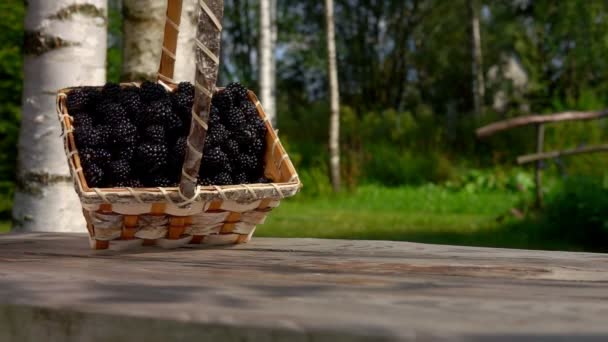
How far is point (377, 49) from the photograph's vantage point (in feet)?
86.7

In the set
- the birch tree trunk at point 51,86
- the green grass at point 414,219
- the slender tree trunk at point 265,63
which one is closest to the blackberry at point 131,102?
the birch tree trunk at point 51,86

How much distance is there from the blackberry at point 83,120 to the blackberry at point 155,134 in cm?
16

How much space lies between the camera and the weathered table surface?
89cm

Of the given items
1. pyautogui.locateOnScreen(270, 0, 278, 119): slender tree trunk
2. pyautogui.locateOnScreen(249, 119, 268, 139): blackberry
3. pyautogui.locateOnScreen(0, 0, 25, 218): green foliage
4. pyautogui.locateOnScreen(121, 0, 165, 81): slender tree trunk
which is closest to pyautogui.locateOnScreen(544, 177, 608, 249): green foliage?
pyautogui.locateOnScreen(121, 0, 165, 81): slender tree trunk

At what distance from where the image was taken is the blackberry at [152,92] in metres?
2.11

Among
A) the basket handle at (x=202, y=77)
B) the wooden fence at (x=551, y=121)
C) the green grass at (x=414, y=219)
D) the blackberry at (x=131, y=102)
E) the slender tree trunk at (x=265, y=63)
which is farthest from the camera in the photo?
the slender tree trunk at (x=265, y=63)

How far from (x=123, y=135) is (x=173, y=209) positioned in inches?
10.7

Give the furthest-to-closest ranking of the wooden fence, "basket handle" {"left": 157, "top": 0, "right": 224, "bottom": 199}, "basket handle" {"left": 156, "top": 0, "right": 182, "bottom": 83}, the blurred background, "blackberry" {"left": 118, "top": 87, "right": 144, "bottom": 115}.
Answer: the blurred background, the wooden fence, "basket handle" {"left": 156, "top": 0, "right": 182, "bottom": 83}, "blackberry" {"left": 118, "top": 87, "right": 144, "bottom": 115}, "basket handle" {"left": 157, "top": 0, "right": 224, "bottom": 199}

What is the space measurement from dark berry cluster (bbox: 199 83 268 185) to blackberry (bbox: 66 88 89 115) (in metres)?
0.33

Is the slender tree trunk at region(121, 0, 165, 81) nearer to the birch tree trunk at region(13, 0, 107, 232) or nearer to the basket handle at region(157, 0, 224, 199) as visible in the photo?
the birch tree trunk at region(13, 0, 107, 232)

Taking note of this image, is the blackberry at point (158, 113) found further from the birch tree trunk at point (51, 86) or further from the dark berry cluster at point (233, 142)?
the birch tree trunk at point (51, 86)

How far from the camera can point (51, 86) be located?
3564mm

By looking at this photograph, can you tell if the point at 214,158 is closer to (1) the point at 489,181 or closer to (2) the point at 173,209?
(2) the point at 173,209

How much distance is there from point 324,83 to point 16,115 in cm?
1975
